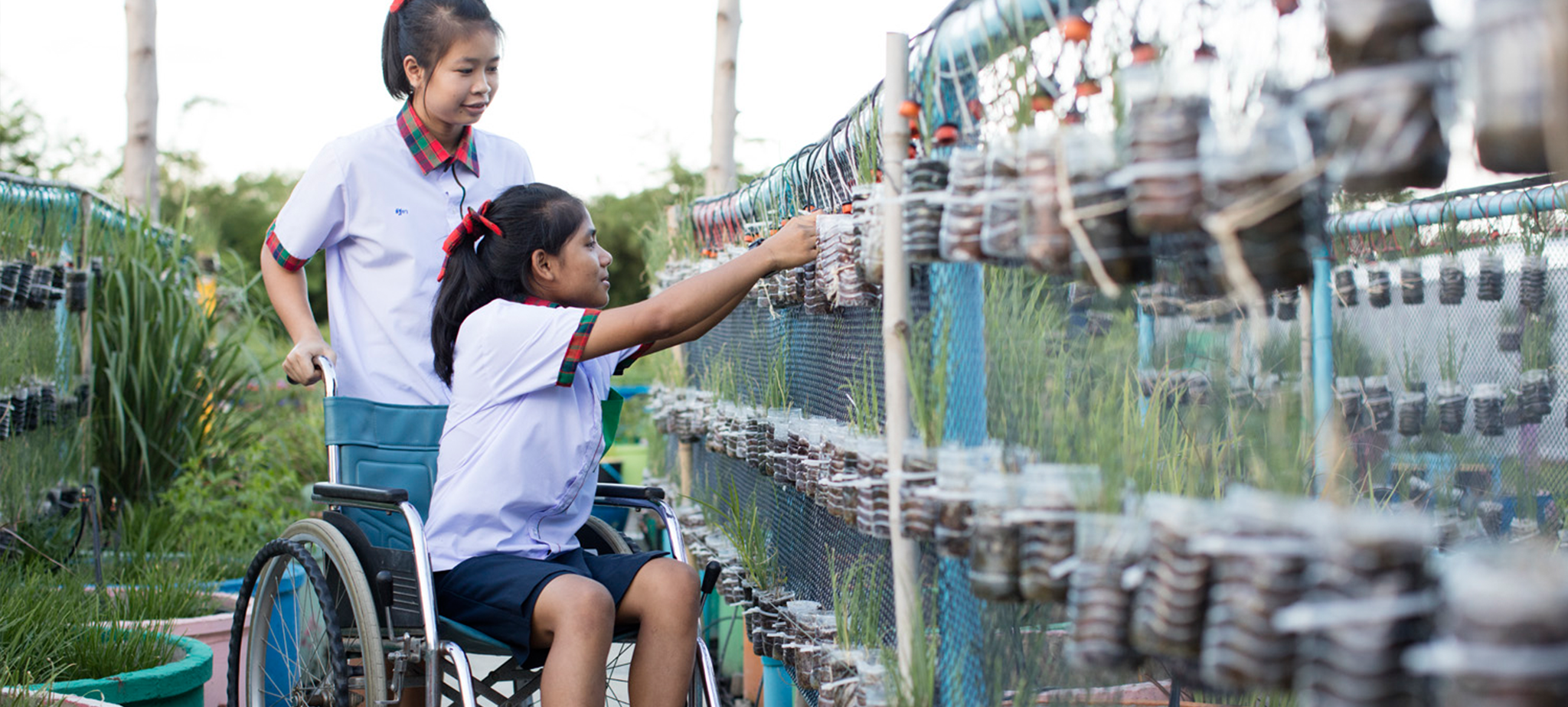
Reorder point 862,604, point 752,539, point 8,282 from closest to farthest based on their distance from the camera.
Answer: point 862,604 → point 752,539 → point 8,282

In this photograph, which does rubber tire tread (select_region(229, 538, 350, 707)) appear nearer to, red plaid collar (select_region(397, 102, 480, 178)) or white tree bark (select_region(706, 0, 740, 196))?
red plaid collar (select_region(397, 102, 480, 178))

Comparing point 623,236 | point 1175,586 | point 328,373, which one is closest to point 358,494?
point 328,373

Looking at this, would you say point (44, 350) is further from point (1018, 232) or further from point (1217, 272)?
point (1217, 272)

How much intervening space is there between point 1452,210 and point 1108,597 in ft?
13.1

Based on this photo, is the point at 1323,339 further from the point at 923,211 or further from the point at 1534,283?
the point at 923,211

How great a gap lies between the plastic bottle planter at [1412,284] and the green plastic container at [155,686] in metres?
4.27

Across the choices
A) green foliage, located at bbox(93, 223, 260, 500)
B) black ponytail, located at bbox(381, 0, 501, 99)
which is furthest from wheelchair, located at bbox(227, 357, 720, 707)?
green foliage, located at bbox(93, 223, 260, 500)

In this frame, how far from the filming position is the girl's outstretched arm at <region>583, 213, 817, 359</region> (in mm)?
2100

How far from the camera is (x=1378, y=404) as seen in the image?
4.48 metres

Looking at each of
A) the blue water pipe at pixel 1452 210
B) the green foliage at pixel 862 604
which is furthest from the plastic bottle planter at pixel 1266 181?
the blue water pipe at pixel 1452 210

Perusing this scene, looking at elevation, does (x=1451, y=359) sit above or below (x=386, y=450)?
above

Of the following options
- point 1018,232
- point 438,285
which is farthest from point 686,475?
point 1018,232

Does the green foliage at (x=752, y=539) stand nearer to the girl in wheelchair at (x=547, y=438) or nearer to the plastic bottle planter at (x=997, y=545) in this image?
the girl in wheelchair at (x=547, y=438)

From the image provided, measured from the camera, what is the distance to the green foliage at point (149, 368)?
4.43 meters
